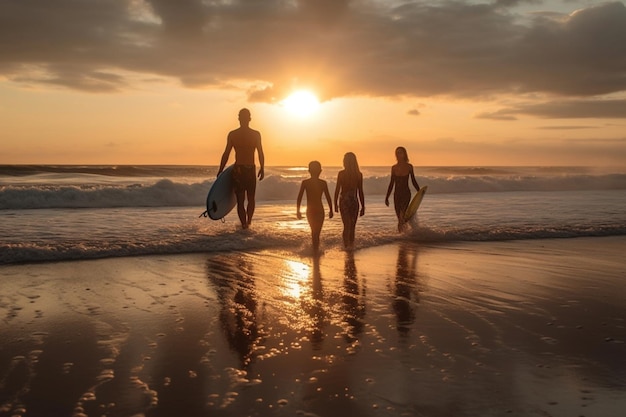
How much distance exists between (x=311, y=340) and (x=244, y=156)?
300 inches

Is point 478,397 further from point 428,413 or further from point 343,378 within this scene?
point 343,378

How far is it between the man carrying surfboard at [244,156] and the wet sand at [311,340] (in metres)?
3.71

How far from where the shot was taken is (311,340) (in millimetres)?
4566

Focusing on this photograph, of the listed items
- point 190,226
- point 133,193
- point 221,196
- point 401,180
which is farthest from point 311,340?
point 133,193

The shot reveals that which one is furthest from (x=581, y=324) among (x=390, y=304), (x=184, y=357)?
(x=184, y=357)

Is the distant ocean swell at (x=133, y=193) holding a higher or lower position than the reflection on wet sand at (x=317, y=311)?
higher

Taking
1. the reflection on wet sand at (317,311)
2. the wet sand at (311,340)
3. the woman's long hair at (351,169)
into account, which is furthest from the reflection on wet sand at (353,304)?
the woman's long hair at (351,169)

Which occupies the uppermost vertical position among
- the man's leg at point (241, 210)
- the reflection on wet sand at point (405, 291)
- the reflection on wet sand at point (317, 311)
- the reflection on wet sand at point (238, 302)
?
the man's leg at point (241, 210)

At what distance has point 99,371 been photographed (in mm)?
3824

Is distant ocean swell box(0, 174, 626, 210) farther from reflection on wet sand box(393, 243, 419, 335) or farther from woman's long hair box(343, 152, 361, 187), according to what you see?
reflection on wet sand box(393, 243, 419, 335)

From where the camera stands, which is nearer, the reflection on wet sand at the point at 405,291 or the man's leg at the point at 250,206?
the reflection on wet sand at the point at 405,291

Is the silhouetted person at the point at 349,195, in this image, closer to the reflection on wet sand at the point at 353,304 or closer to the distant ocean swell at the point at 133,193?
the reflection on wet sand at the point at 353,304

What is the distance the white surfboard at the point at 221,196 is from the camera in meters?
11.9

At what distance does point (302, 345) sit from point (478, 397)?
4.98 feet
